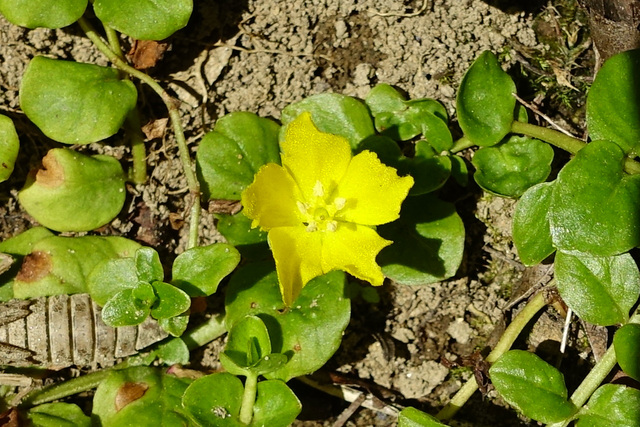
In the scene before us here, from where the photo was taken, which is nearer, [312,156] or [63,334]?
[312,156]

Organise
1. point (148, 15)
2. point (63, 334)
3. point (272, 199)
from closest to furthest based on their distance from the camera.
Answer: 1. point (272, 199)
2. point (148, 15)
3. point (63, 334)

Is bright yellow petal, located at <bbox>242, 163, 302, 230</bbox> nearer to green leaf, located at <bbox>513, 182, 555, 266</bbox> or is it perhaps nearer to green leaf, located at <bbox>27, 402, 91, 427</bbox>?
green leaf, located at <bbox>513, 182, 555, 266</bbox>

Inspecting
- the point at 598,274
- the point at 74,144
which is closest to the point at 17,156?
the point at 74,144

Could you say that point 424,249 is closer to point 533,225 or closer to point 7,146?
point 533,225

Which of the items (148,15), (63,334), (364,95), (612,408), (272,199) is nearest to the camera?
(272,199)

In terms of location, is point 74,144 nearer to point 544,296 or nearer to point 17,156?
point 17,156

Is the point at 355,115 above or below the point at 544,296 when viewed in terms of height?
above

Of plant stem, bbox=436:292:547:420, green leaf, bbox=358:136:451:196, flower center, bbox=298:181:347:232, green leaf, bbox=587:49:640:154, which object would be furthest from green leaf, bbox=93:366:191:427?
green leaf, bbox=587:49:640:154

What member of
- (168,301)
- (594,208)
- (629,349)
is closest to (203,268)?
(168,301)
